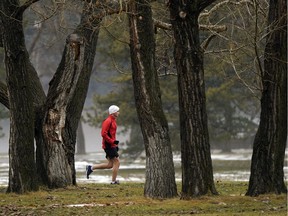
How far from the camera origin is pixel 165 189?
16531 mm

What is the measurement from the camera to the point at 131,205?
621 inches

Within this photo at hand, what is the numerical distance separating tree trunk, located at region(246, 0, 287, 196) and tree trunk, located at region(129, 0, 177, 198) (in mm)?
1536

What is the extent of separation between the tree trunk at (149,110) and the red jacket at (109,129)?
4.07 meters

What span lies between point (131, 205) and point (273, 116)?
2927 mm

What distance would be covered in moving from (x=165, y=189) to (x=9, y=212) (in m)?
2.83

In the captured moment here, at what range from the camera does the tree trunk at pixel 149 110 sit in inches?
652

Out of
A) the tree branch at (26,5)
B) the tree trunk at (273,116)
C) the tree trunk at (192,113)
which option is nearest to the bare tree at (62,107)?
the tree branch at (26,5)

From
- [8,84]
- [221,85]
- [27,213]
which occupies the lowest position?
[27,213]

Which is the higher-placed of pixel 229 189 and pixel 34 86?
pixel 34 86

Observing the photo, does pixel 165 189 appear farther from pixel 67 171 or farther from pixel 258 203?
pixel 67 171

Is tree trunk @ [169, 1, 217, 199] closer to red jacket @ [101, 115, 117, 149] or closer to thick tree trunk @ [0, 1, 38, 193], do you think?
thick tree trunk @ [0, 1, 38, 193]

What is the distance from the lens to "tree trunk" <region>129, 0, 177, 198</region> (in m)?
16.6

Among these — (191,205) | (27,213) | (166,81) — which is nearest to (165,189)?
(191,205)

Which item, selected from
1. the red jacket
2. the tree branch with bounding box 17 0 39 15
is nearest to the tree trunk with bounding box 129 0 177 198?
the tree branch with bounding box 17 0 39 15
